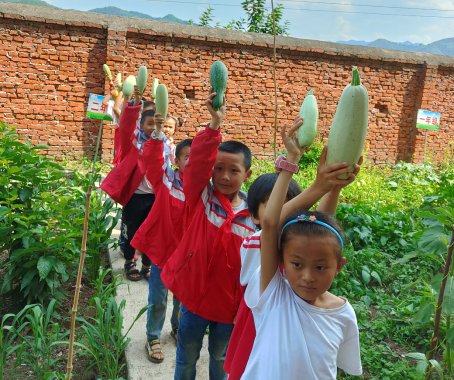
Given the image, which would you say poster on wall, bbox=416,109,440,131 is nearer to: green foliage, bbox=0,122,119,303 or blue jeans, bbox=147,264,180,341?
green foliage, bbox=0,122,119,303

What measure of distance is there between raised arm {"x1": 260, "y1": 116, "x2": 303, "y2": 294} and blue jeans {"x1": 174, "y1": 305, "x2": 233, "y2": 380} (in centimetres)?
75

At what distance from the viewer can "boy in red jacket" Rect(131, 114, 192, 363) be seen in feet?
9.00

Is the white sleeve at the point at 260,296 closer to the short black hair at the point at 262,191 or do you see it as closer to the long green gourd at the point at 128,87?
the short black hair at the point at 262,191

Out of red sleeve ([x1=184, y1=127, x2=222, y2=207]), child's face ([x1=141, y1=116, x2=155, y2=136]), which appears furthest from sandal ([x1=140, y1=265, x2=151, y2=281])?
red sleeve ([x1=184, y1=127, x2=222, y2=207])

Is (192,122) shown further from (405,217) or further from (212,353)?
(212,353)

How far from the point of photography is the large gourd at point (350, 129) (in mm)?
1204

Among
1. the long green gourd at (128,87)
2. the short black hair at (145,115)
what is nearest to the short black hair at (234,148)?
the short black hair at (145,115)

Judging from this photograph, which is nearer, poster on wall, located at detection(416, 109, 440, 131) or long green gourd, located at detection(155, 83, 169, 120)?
long green gourd, located at detection(155, 83, 169, 120)

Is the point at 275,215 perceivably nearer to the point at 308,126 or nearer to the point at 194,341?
the point at 308,126

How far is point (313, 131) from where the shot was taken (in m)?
1.27

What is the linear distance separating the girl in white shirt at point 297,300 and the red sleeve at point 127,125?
2.16 m

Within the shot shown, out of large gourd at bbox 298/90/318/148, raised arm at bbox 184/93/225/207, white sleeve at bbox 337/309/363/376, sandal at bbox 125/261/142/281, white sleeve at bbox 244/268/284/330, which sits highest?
large gourd at bbox 298/90/318/148

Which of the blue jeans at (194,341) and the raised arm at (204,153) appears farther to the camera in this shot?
the blue jeans at (194,341)

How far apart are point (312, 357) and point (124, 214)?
2.54 metres
